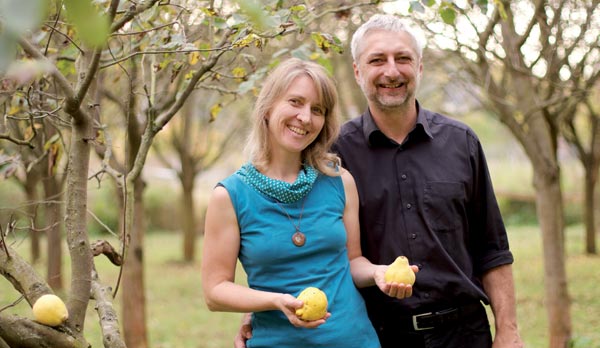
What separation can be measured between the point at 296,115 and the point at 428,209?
0.79 metres

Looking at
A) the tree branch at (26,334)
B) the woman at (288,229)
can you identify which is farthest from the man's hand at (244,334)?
the tree branch at (26,334)

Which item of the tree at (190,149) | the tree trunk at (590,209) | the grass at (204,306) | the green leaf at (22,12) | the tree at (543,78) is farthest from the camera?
the tree at (190,149)

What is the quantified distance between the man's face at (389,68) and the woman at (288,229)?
14.7 inches

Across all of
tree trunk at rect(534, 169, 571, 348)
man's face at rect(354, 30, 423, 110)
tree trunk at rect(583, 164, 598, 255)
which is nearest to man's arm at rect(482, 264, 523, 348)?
man's face at rect(354, 30, 423, 110)

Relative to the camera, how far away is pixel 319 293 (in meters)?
2.34

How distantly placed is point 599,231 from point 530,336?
1248cm

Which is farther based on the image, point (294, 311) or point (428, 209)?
point (428, 209)

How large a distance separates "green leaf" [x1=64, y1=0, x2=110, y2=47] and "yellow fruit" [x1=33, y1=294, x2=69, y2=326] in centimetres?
168

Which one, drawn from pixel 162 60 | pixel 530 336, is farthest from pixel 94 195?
pixel 162 60

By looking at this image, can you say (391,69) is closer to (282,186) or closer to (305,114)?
(305,114)

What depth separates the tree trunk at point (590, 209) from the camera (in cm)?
1386

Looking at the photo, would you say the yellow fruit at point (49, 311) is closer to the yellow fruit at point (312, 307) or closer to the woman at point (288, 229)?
the woman at point (288, 229)

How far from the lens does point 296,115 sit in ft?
8.66

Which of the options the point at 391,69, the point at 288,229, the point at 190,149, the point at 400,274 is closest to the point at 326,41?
the point at 391,69
